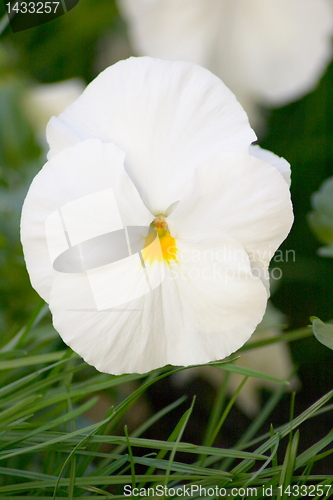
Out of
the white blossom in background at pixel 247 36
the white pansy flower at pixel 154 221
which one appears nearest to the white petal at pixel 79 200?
the white pansy flower at pixel 154 221

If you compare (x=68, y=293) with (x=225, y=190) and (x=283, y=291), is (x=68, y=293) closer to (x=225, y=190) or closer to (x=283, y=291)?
(x=225, y=190)

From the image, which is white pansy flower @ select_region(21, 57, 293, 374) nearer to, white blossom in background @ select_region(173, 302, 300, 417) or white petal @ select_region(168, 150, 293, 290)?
white petal @ select_region(168, 150, 293, 290)

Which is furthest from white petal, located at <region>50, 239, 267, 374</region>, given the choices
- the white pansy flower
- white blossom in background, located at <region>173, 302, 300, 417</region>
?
white blossom in background, located at <region>173, 302, 300, 417</region>

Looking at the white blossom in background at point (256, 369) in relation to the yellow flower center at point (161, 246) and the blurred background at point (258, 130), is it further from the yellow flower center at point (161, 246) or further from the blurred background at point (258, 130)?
the yellow flower center at point (161, 246)

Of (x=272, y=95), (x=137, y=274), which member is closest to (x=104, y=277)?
(x=137, y=274)

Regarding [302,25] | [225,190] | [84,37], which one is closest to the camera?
[225,190]

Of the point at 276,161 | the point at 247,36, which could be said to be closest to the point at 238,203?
the point at 276,161
